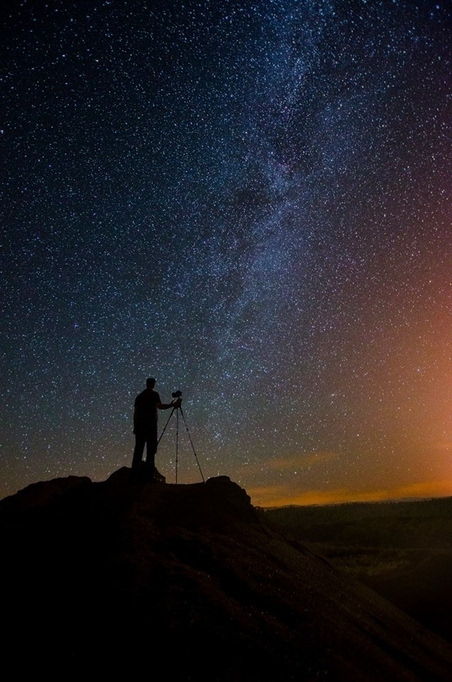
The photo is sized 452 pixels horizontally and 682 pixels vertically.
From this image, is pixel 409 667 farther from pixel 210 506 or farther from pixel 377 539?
pixel 377 539

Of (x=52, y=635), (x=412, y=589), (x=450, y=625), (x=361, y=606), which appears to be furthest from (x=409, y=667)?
(x=412, y=589)

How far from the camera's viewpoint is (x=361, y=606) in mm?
7230

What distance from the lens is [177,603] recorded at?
14.9 ft

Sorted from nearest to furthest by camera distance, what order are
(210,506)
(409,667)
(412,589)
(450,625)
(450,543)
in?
(409,667)
(210,506)
(450,625)
(412,589)
(450,543)

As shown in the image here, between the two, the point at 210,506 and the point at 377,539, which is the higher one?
the point at 210,506

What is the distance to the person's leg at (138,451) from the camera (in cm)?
912

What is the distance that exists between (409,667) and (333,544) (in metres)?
22.3

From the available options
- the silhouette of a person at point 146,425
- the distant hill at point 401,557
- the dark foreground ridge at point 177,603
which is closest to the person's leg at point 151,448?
the silhouette of a person at point 146,425

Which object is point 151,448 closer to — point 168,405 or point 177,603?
point 168,405

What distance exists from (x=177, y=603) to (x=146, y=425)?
4862 millimetres

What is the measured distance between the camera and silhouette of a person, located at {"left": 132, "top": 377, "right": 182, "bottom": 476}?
914 centimetres

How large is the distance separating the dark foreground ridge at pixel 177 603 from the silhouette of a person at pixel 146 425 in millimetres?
1102

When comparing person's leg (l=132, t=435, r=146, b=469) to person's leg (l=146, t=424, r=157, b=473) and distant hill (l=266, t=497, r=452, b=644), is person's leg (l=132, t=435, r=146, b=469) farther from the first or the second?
distant hill (l=266, t=497, r=452, b=644)

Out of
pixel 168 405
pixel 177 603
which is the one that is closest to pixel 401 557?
pixel 168 405
